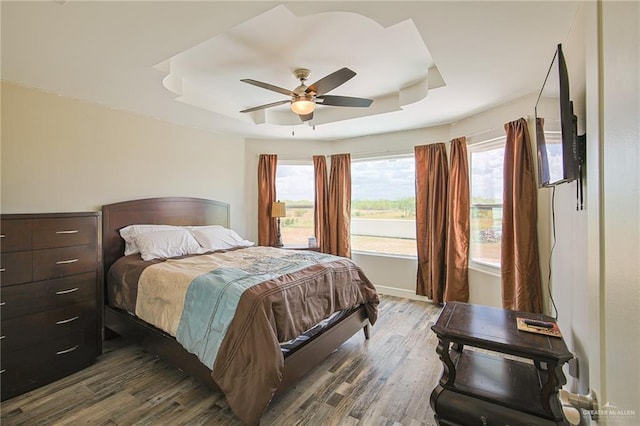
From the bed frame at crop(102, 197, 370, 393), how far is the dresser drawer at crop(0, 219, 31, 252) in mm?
867

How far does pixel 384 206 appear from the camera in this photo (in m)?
4.63

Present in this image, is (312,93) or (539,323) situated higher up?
(312,93)

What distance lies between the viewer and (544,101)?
5.98 ft

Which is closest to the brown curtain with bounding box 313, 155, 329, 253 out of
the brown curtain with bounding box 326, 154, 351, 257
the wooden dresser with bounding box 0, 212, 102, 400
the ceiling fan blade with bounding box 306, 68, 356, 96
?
the brown curtain with bounding box 326, 154, 351, 257

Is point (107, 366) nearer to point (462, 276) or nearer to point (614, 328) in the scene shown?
point (614, 328)

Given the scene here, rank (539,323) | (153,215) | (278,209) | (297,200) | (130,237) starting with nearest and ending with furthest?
(539,323), (130,237), (153,215), (278,209), (297,200)

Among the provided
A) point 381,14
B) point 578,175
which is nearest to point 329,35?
point 381,14

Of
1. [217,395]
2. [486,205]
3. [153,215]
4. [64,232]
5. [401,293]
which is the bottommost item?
[217,395]

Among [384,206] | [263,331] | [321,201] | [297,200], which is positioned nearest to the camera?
[263,331]

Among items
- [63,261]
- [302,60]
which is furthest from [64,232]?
[302,60]

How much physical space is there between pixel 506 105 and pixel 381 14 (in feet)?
7.40

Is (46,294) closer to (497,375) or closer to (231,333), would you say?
(231,333)

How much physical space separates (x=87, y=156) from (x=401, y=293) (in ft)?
14.1

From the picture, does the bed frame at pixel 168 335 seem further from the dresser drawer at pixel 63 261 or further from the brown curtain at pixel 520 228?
the brown curtain at pixel 520 228
